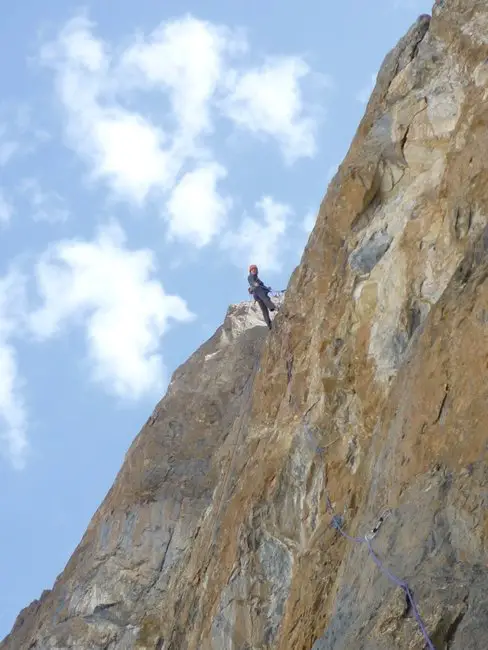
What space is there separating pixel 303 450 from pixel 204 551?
3.56m

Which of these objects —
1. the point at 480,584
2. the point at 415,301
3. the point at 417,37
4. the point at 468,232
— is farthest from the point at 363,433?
the point at 417,37

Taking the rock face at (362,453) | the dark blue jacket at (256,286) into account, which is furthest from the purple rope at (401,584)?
the dark blue jacket at (256,286)

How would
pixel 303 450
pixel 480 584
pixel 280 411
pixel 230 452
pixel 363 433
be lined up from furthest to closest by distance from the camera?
pixel 230 452, pixel 280 411, pixel 303 450, pixel 363 433, pixel 480 584

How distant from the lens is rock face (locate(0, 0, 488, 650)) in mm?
10656

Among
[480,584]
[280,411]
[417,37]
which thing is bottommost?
[480,584]

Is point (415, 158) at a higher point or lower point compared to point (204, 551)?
higher

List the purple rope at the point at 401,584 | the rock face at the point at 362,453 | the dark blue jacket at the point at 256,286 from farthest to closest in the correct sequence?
the dark blue jacket at the point at 256,286
the rock face at the point at 362,453
the purple rope at the point at 401,584

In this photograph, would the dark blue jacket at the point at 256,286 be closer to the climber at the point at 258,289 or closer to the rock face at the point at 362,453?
the climber at the point at 258,289

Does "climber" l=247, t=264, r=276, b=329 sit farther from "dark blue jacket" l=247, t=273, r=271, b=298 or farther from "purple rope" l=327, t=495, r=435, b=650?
"purple rope" l=327, t=495, r=435, b=650

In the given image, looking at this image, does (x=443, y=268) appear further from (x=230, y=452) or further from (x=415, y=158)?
(x=230, y=452)

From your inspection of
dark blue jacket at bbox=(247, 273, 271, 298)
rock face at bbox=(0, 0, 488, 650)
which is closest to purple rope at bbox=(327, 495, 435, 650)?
rock face at bbox=(0, 0, 488, 650)

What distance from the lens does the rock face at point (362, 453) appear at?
10.7 m

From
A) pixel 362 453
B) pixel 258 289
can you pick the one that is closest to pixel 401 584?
pixel 362 453

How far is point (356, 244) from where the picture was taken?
17328mm
